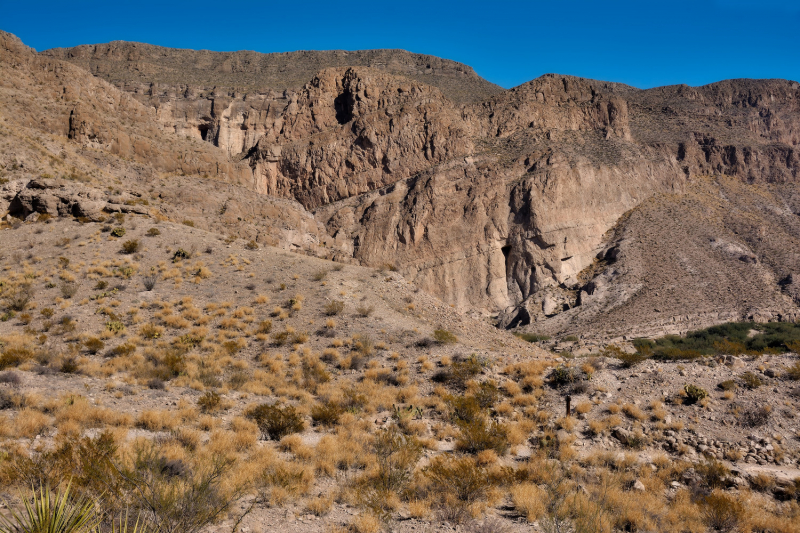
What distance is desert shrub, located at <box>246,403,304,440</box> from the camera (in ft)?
32.5

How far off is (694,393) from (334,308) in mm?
13138

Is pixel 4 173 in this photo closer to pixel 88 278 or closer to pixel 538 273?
pixel 88 278

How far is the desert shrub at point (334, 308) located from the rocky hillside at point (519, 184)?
67.4ft

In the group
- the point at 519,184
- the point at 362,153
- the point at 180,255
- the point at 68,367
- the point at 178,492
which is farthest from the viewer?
the point at 362,153

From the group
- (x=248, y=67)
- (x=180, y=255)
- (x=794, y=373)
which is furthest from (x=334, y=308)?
(x=248, y=67)

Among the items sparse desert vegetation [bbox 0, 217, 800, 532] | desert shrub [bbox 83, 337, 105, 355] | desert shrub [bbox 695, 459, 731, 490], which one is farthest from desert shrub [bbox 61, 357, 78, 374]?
desert shrub [bbox 695, 459, 731, 490]

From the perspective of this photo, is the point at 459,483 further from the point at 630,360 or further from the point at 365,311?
the point at 365,311

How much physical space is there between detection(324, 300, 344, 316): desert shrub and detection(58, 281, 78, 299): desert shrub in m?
10.2

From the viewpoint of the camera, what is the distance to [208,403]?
35.1 feet

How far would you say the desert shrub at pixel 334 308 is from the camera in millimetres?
19234

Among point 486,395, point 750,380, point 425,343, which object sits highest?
point 425,343

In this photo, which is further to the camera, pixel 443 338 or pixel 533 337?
pixel 533 337

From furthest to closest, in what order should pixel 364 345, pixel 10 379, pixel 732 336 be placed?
pixel 732 336 → pixel 364 345 → pixel 10 379

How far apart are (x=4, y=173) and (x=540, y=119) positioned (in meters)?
58.1
